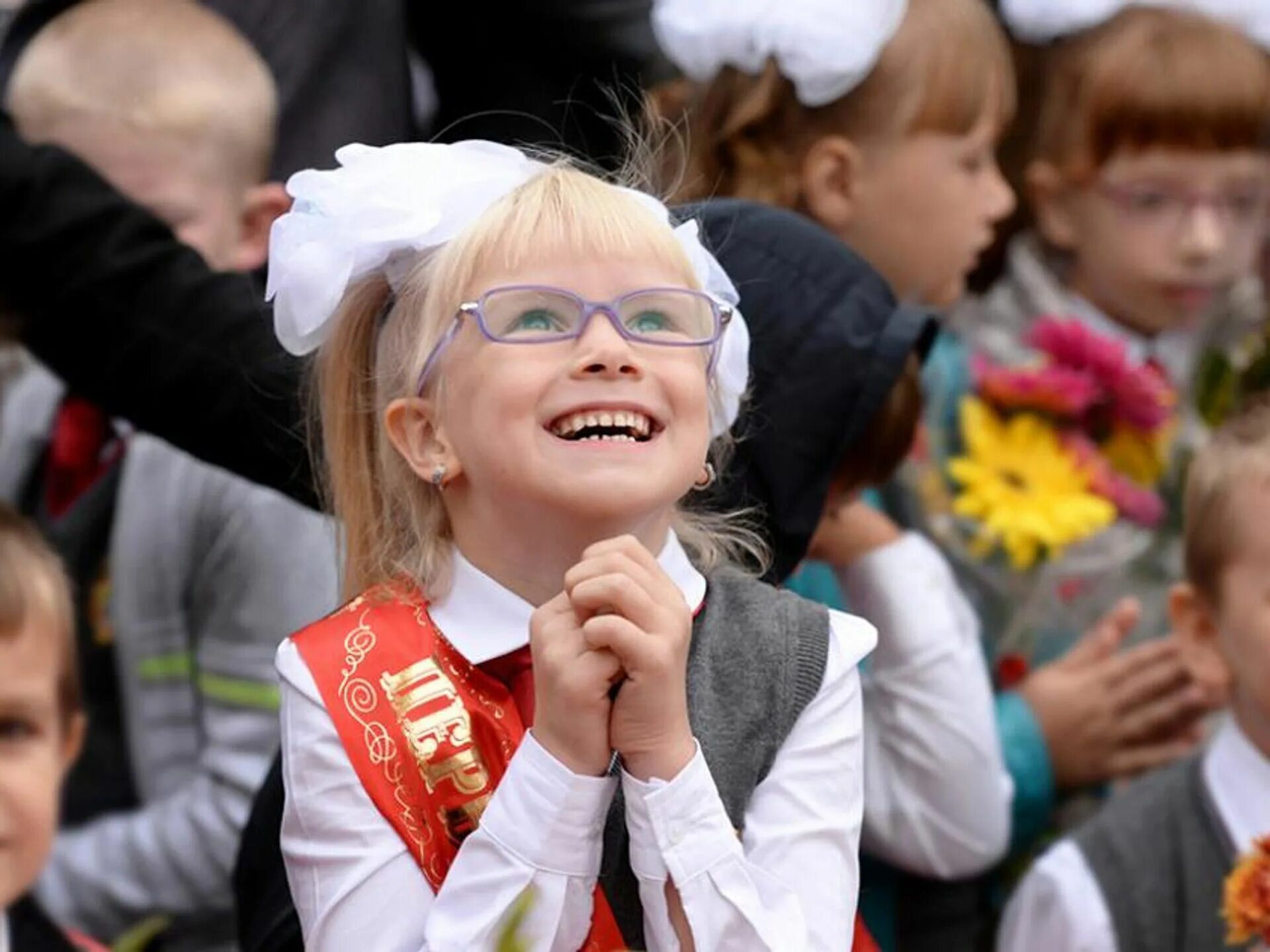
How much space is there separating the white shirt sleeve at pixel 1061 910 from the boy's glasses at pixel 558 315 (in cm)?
139

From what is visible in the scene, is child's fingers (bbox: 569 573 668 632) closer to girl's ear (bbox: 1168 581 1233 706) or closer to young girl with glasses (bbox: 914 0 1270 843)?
girl's ear (bbox: 1168 581 1233 706)

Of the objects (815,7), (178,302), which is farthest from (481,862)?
(815,7)

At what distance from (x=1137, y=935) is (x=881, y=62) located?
1.37 metres

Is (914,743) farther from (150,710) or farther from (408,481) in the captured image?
(408,481)

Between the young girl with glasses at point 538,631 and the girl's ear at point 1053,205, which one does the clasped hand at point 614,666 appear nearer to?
the young girl with glasses at point 538,631

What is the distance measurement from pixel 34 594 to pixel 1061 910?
1402 mm

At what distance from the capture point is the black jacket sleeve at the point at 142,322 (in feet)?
9.18

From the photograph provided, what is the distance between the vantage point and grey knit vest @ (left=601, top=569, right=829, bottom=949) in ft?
7.09

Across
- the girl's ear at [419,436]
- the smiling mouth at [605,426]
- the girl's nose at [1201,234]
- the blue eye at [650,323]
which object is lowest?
the girl's nose at [1201,234]

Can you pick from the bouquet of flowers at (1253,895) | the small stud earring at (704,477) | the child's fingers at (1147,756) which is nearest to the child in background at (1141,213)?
the child's fingers at (1147,756)

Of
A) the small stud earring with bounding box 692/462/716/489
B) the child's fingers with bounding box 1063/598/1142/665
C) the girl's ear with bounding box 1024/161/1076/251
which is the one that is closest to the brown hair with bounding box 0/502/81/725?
the small stud earring with bounding box 692/462/716/489

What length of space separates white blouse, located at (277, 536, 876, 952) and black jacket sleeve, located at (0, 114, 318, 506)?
2.01 feet

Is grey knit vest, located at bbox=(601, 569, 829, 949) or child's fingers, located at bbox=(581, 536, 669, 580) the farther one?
grey knit vest, located at bbox=(601, 569, 829, 949)

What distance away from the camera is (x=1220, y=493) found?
3.42m
